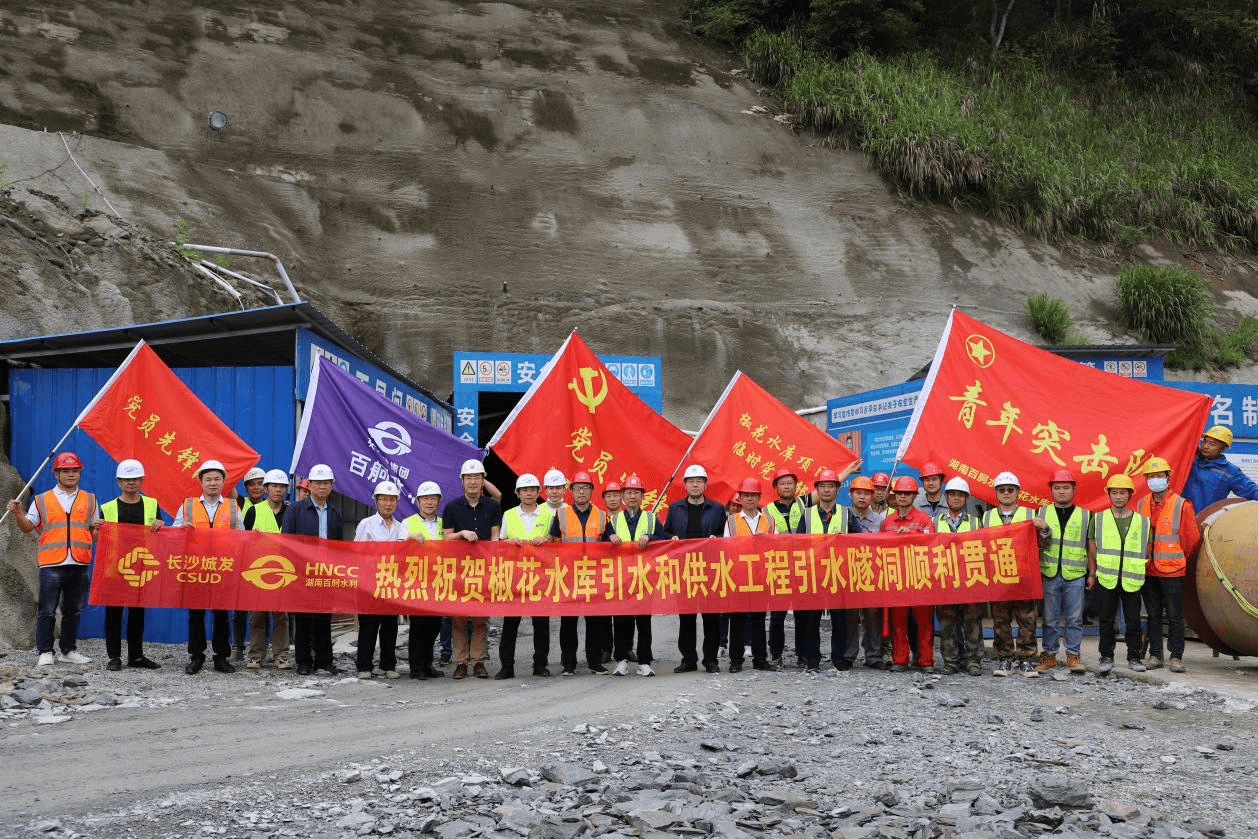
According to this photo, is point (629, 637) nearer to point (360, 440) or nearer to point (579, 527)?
point (579, 527)

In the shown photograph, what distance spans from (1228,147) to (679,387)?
64.7ft

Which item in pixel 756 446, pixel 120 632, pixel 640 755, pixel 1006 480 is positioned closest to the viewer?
pixel 640 755

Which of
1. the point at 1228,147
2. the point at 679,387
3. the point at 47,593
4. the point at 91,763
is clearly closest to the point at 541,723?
the point at 91,763

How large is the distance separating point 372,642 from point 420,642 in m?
0.41

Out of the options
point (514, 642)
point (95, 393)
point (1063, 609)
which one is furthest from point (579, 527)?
point (95, 393)

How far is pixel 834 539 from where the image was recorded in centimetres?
962

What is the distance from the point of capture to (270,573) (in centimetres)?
938

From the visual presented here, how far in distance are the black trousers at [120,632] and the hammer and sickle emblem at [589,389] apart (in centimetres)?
404

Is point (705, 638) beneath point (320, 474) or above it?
beneath

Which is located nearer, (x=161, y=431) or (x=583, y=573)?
(x=583, y=573)

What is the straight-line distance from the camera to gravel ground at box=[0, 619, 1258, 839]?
5340mm

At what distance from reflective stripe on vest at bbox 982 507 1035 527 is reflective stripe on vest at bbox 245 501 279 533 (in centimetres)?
585

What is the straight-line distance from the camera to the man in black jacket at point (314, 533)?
9.44m

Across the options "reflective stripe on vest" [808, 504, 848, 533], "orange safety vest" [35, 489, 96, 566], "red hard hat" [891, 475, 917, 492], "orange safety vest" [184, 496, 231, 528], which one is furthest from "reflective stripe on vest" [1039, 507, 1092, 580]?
"orange safety vest" [35, 489, 96, 566]
